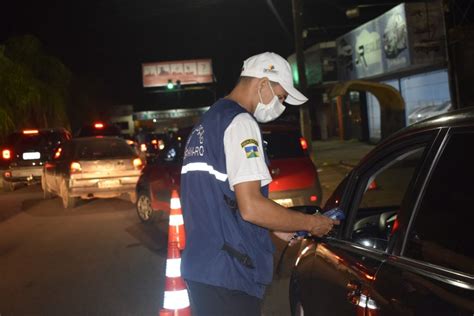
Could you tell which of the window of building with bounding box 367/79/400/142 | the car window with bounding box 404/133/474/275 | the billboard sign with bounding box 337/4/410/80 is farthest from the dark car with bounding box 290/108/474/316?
the window of building with bounding box 367/79/400/142

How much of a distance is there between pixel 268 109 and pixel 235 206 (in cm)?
53

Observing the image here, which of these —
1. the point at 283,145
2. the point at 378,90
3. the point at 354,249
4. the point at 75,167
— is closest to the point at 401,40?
the point at 378,90

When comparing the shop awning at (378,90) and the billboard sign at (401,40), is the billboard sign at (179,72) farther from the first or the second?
the shop awning at (378,90)

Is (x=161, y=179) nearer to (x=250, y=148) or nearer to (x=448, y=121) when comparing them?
(x=250, y=148)

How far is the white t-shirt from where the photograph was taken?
104 inches

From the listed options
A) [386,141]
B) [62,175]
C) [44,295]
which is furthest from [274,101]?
[62,175]

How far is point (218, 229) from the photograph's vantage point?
276 centimetres

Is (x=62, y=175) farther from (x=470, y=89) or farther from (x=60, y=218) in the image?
(x=470, y=89)

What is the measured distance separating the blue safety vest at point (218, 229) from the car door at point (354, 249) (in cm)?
38

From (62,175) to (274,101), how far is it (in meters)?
11.3

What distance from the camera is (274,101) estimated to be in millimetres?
2945

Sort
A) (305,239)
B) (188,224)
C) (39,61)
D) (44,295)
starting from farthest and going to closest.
A: (39,61) < (44,295) < (305,239) < (188,224)

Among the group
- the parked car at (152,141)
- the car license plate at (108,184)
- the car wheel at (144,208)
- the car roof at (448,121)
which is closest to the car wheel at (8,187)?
the car license plate at (108,184)

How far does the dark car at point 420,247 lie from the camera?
84.2 inches
